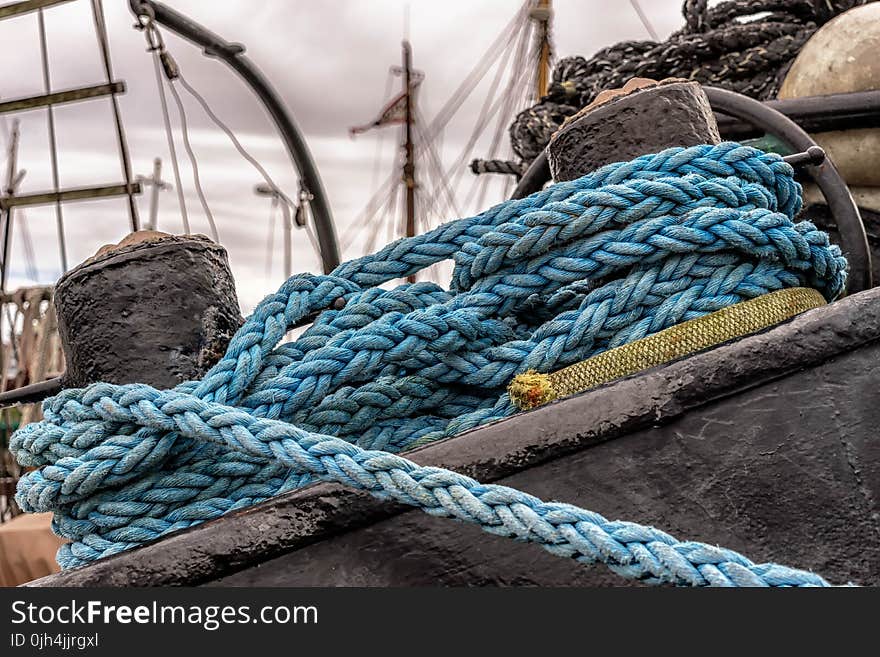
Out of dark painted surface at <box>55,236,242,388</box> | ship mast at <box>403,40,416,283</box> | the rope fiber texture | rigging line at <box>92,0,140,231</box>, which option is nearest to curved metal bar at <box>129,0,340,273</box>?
rigging line at <box>92,0,140,231</box>

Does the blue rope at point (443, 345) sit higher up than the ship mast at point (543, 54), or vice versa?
the ship mast at point (543, 54)

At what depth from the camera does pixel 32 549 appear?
4.70 metres

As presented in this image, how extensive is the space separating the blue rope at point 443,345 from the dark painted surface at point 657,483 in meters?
0.12

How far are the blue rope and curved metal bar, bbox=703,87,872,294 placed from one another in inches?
19.5

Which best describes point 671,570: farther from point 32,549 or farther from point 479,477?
point 32,549

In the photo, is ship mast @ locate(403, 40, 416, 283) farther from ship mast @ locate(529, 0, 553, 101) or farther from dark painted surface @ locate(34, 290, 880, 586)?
dark painted surface @ locate(34, 290, 880, 586)

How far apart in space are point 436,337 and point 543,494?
1.03 ft

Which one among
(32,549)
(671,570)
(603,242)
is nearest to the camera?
(671,570)

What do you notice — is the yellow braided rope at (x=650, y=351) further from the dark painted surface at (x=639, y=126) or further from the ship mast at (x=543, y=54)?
the ship mast at (x=543, y=54)

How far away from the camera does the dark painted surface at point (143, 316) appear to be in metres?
1.42

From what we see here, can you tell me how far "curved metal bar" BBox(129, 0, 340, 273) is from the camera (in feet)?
16.0

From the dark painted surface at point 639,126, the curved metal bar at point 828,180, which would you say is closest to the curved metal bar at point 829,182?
the curved metal bar at point 828,180

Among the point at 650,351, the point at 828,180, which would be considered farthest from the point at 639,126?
the point at 828,180

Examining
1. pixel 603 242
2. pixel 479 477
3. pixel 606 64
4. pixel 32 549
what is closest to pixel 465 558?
pixel 479 477
